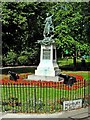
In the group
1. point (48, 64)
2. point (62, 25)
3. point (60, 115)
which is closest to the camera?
point (60, 115)

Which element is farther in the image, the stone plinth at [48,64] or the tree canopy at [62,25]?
the tree canopy at [62,25]

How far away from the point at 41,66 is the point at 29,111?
1140cm

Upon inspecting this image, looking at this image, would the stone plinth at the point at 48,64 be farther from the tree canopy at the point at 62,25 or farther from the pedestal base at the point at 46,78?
the tree canopy at the point at 62,25

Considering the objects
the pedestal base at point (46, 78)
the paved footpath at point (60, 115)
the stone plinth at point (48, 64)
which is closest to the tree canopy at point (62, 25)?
the stone plinth at point (48, 64)

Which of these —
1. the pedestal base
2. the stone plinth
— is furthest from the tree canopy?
the pedestal base

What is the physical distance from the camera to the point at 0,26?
26.1 m

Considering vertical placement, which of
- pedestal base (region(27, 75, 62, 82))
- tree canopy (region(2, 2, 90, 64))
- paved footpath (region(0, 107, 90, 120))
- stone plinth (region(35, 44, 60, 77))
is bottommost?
paved footpath (region(0, 107, 90, 120))

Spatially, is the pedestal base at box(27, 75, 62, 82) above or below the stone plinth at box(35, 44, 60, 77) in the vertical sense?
below

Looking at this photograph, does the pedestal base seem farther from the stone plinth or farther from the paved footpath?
the paved footpath

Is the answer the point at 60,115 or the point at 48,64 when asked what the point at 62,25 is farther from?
the point at 60,115

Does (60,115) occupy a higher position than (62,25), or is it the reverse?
(62,25)

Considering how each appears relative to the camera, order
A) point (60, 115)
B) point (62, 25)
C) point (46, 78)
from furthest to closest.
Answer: point (62, 25), point (46, 78), point (60, 115)

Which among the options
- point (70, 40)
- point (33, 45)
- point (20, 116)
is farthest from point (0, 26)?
point (20, 116)

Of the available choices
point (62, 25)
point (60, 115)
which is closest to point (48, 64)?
point (62, 25)
